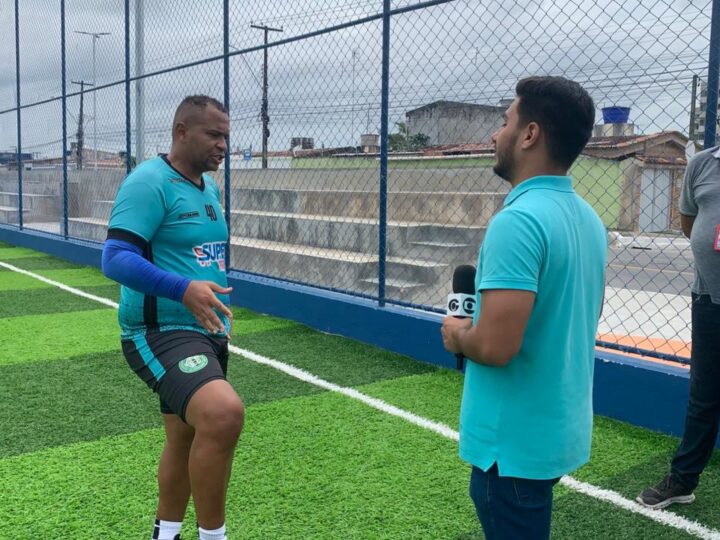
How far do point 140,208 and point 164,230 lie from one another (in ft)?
0.45

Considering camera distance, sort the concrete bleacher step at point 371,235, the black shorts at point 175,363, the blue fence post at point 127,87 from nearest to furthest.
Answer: the black shorts at point 175,363 < the concrete bleacher step at point 371,235 < the blue fence post at point 127,87

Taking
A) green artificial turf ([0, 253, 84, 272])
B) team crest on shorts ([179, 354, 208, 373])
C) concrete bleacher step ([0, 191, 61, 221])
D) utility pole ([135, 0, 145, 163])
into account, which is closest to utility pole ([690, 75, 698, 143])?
team crest on shorts ([179, 354, 208, 373])

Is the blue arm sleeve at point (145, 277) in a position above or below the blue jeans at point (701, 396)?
above

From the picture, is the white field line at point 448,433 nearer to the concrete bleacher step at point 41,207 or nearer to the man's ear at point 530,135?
the man's ear at point 530,135

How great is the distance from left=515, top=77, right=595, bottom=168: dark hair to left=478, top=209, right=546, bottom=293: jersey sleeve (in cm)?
22

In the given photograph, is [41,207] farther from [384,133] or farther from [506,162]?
[506,162]

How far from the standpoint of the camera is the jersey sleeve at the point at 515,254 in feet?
5.03

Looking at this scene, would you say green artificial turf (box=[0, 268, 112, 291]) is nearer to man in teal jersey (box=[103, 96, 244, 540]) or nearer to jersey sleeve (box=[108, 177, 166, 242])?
man in teal jersey (box=[103, 96, 244, 540])

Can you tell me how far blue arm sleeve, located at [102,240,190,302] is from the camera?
2.37m

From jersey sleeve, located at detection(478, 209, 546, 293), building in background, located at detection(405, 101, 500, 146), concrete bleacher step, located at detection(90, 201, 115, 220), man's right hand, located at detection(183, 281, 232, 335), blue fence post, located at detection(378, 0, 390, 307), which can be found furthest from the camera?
concrete bleacher step, located at detection(90, 201, 115, 220)

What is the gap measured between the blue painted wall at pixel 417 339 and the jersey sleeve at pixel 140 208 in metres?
3.13

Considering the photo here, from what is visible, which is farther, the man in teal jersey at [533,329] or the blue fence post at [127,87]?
the blue fence post at [127,87]

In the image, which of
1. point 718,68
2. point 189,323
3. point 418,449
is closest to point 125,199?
point 189,323

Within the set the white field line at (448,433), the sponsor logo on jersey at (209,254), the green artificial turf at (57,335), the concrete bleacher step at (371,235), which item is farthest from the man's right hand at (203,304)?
the concrete bleacher step at (371,235)
